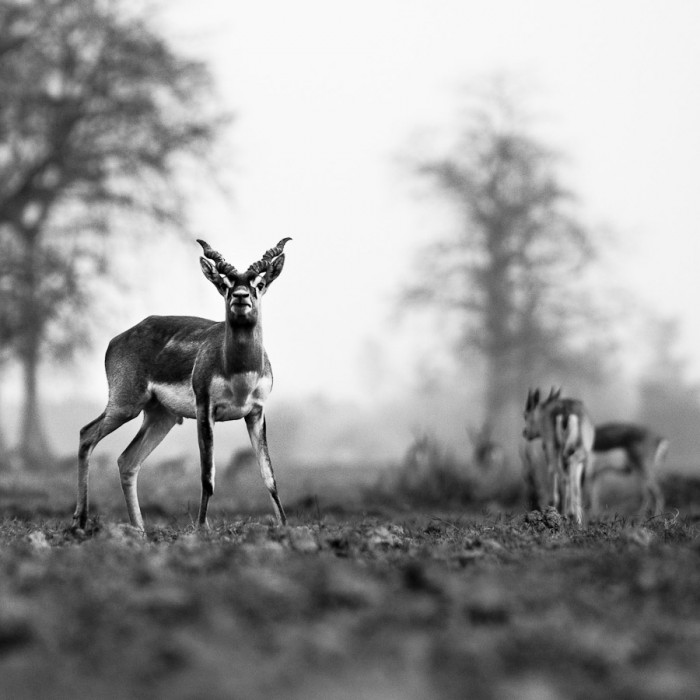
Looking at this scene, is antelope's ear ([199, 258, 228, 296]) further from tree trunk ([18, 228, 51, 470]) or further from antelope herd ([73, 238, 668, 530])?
tree trunk ([18, 228, 51, 470])

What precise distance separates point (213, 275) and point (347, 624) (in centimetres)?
464

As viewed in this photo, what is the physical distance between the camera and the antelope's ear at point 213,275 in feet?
26.8

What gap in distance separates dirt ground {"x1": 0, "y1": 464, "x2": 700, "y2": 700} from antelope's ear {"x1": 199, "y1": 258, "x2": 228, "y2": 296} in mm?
2579

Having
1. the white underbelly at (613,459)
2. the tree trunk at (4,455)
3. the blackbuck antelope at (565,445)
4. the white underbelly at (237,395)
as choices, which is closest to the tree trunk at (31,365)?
the tree trunk at (4,455)

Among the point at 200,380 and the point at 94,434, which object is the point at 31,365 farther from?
the point at 200,380

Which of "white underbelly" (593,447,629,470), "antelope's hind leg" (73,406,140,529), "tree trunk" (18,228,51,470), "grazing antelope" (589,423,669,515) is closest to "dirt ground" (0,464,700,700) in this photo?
"antelope's hind leg" (73,406,140,529)

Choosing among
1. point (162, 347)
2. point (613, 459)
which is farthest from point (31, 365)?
point (162, 347)

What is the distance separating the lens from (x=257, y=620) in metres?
3.95

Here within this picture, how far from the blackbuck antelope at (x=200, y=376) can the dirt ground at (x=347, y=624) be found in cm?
235

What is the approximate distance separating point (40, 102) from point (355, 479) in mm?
12357

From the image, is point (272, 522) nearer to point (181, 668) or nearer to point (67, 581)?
point (67, 581)

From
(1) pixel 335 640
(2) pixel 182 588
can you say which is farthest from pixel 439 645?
(2) pixel 182 588

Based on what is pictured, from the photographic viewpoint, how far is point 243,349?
26.8 feet

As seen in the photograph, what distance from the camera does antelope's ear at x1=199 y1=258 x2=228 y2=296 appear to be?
8.16m
